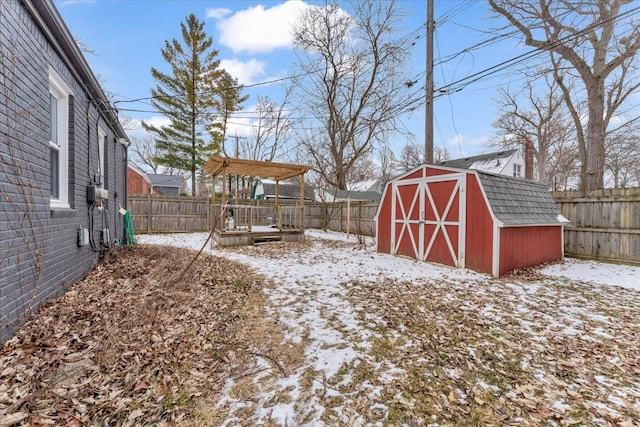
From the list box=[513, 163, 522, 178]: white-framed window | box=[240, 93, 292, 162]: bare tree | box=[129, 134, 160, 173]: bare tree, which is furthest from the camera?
box=[129, 134, 160, 173]: bare tree

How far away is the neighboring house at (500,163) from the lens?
1858cm

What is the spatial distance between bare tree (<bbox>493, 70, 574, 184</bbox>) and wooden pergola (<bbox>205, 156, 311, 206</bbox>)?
13549 mm

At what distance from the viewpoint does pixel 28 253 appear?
2.73 m

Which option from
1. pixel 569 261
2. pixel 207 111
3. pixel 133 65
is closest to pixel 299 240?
pixel 569 261

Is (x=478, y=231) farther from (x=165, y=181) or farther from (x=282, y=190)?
(x=165, y=181)

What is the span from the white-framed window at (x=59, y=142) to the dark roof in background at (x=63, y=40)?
1.31ft

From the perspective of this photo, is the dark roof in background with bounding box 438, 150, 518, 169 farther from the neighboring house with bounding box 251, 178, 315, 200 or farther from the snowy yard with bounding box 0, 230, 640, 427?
the snowy yard with bounding box 0, 230, 640, 427

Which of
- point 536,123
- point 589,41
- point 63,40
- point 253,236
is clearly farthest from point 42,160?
point 536,123

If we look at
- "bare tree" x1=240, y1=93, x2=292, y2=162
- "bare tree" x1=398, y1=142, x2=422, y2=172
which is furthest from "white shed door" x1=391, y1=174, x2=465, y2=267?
"bare tree" x1=398, y1=142, x2=422, y2=172

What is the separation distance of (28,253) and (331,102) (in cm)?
1453

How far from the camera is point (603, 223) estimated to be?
687 centimetres

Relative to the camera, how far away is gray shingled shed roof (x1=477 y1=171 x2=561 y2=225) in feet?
19.7

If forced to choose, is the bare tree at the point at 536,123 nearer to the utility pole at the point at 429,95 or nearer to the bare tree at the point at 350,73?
the bare tree at the point at 350,73

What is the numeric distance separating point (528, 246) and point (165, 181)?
88.8 feet
